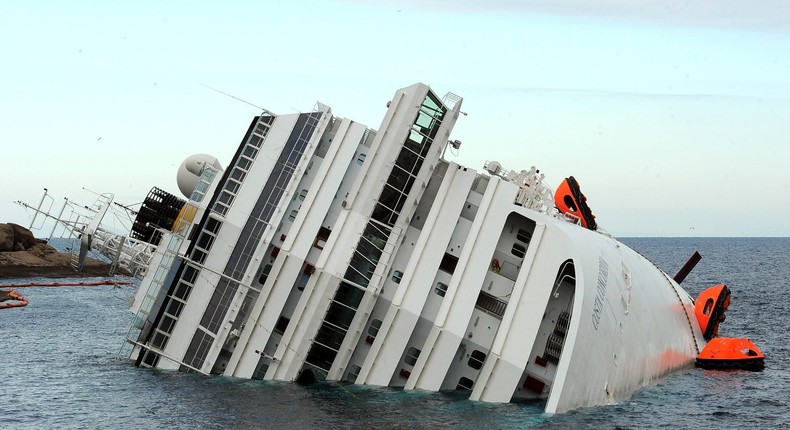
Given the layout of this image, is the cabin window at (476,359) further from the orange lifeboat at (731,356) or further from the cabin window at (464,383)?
the orange lifeboat at (731,356)

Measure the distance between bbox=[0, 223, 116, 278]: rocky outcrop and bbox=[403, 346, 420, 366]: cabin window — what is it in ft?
232

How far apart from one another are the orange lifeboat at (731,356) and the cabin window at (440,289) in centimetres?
2009

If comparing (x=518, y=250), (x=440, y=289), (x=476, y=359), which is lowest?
(x=476, y=359)

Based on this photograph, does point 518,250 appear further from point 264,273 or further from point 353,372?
point 264,273

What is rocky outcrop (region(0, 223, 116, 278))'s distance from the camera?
9050 cm

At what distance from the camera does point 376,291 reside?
2878cm

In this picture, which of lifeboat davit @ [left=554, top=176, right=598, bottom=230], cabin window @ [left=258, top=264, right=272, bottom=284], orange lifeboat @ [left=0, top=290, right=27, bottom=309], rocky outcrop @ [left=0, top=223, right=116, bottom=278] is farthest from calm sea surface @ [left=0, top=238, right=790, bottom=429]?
rocky outcrop @ [left=0, top=223, right=116, bottom=278]

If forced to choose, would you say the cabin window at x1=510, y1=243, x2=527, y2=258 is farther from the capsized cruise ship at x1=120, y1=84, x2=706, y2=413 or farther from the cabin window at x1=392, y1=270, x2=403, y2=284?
the cabin window at x1=392, y1=270, x2=403, y2=284

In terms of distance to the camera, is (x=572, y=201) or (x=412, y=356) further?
(x=572, y=201)

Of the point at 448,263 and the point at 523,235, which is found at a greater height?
the point at 523,235

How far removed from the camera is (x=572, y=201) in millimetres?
43906

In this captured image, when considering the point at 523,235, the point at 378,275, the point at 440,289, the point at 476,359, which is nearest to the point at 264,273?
the point at 378,275

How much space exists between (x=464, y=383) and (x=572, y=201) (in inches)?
695

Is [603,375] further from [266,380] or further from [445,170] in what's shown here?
[266,380]
